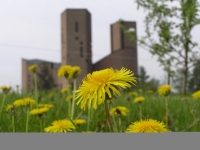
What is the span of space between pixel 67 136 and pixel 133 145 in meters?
0.03

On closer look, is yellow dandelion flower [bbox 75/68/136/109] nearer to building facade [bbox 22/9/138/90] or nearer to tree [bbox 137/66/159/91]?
tree [bbox 137/66/159/91]

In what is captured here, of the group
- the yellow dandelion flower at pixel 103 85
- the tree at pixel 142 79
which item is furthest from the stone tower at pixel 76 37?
the yellow dandelion flower at pixel 103 85

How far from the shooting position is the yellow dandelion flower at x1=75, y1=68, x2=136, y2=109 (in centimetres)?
27

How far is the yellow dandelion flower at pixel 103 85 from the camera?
266mm

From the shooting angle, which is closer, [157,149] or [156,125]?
[157,149]

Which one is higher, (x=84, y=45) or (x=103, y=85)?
(x=84, y=45)

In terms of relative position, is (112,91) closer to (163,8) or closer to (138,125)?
(138,125)

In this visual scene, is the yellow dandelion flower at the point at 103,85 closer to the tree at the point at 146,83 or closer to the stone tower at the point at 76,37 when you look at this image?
the tree at the point at 146,83

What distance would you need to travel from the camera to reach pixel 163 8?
11.3ft

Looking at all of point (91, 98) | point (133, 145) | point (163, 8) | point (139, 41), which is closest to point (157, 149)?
point (133, 145)

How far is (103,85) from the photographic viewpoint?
0.91 feet

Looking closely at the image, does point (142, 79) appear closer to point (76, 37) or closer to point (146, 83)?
point (146, 83)

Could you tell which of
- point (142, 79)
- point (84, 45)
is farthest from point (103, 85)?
point (84, 45)

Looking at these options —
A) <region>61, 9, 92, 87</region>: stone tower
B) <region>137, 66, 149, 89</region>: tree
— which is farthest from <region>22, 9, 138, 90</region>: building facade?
<region>137, 66, 149, 89</region>: tree
